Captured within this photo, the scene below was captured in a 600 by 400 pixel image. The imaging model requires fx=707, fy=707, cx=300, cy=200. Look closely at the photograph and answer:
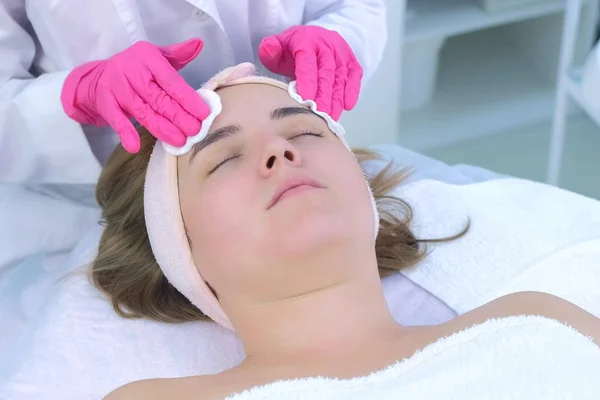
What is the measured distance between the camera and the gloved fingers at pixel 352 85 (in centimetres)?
120

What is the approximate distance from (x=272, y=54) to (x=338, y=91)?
132 mm

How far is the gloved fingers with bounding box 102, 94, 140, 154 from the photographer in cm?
102

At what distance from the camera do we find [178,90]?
1.02 meters

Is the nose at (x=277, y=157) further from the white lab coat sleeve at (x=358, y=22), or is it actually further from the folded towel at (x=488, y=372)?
the white lab coat sleeve at (x=358, y=22)

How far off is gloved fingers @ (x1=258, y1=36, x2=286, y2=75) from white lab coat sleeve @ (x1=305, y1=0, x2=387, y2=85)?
12 centimetres

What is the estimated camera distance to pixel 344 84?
1201 mm

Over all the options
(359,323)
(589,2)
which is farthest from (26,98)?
(589,2)

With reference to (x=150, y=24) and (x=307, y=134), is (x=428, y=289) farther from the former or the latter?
(x=150, y=24)

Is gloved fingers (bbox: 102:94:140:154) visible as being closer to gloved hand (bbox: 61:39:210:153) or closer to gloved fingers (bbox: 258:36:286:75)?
gloved hand (bbox: 61:39:210:153)

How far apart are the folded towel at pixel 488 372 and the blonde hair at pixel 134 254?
31 centimetres

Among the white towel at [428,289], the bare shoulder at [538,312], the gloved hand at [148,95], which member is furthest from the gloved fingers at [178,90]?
the bare shoulder at [538,312]

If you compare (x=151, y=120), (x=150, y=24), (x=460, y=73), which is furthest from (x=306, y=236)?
(x=460, y=73)

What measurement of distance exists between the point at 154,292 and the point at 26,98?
0.38m

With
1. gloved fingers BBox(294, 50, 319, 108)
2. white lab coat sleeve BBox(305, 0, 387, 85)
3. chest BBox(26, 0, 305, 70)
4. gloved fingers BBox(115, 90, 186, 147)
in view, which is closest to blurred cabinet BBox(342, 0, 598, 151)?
white lab coat sleeve BBox(305, 0, 387, 85)
